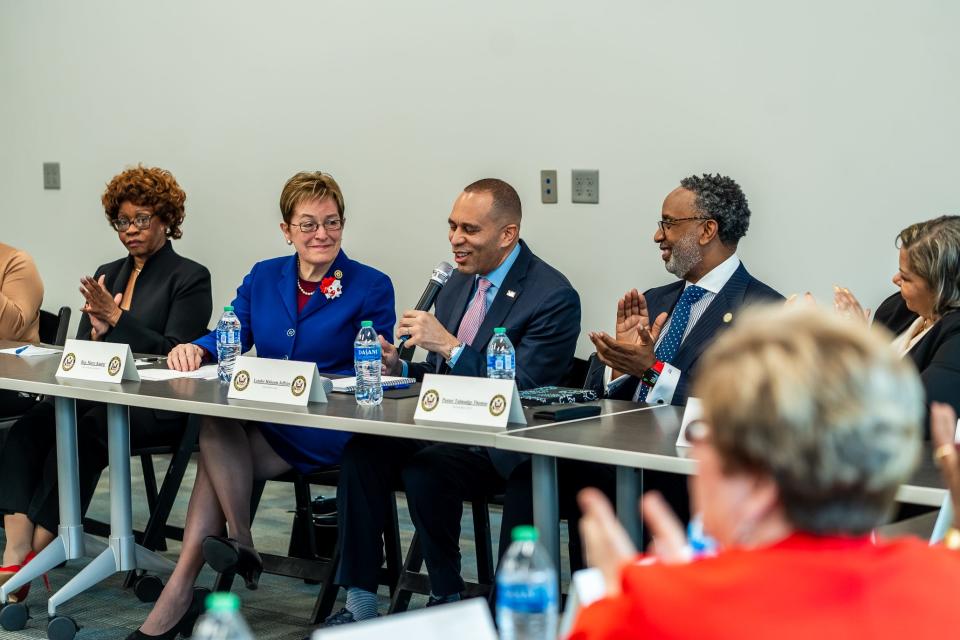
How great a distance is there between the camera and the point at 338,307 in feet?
12.5

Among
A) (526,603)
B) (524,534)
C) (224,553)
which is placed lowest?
(224,553)

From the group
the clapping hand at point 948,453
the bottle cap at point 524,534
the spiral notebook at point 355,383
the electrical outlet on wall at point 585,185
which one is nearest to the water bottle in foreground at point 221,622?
the bottle cap at point 524,534

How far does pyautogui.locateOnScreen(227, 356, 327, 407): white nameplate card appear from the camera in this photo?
315 cm

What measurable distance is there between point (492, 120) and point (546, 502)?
266cm

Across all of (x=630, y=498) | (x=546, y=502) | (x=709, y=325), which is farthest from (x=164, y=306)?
(x=630, y=498)

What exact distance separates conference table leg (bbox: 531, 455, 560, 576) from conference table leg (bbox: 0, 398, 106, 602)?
160 centimetres

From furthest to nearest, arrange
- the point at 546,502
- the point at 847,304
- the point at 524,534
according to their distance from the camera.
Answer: the point at 847,304, the point at 546,502, the point at 524,534

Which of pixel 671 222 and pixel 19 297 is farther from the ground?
pixel 671 222

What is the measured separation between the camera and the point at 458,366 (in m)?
3.43

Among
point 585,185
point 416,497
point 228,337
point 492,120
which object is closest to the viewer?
point 416,497

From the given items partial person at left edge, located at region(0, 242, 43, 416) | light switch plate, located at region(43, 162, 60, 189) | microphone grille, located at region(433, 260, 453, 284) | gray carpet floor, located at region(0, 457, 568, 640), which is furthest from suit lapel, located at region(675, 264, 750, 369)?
light switch plate, located at region(43, 162, 60, 189)

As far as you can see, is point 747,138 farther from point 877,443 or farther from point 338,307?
point 877,443

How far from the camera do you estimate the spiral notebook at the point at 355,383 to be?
11.1ft

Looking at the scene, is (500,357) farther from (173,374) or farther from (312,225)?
(173,374)
